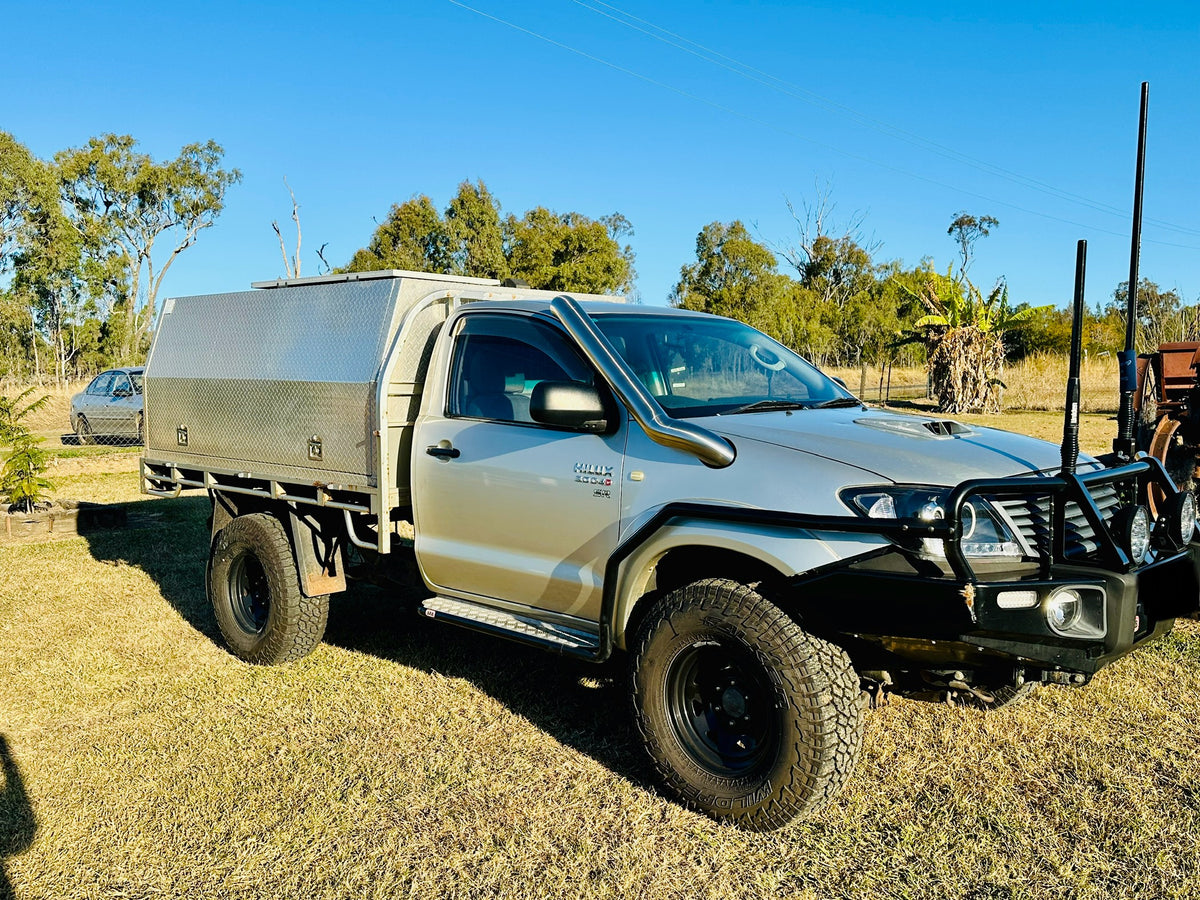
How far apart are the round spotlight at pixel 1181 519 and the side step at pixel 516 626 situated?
2357 mm

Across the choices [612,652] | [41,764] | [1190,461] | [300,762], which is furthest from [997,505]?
[1190,461]

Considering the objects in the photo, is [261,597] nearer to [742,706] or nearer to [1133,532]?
[742,706]

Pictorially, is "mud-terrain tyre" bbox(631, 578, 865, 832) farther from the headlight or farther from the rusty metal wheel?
the rusty metal wheel

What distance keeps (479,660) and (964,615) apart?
334 cm

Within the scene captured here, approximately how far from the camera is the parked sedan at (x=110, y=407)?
65.9ft

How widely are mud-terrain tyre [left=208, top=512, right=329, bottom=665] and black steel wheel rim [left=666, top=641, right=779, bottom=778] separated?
105 inches

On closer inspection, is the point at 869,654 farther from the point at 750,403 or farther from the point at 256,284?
the point at 256,284

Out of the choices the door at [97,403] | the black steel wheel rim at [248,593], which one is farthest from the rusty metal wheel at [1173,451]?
the door at [97,403]

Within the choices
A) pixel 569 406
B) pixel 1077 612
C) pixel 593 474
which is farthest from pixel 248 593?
pixel 1077 612

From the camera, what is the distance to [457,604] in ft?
16.2

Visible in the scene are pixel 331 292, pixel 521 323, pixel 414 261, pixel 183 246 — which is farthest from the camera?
pixel 183 246

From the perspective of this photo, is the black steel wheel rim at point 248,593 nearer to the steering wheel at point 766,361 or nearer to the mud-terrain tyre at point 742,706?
the mud-terrain tyre at point 742,706

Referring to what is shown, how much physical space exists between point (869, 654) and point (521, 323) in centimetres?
229

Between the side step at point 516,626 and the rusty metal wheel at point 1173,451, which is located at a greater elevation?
the rusty metal wheel at point 1173,451
